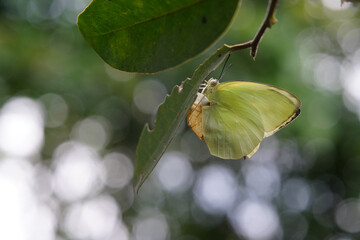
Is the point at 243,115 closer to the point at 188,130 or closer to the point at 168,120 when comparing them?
the point at 168,120

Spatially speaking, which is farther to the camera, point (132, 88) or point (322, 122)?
point (132, 88)

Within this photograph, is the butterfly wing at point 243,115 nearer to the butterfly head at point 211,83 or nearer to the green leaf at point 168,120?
the butterfly head at point 211,83

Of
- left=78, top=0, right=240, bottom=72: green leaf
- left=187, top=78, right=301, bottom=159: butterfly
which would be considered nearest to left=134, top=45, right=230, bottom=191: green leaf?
left=78, top=0, right=240, bottom=72: green leaf

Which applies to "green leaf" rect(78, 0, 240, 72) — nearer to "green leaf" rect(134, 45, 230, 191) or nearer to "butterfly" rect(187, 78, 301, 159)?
"green leaf" rect(134, 45, 230, 191)

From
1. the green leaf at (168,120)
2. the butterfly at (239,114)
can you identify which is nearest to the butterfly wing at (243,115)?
the butterfly at (239,114)

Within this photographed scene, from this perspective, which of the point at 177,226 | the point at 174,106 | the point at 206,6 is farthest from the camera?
the point at 177,226

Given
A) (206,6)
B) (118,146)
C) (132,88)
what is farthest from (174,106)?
(118,146)

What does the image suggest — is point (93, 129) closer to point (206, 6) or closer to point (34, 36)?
point (34, 36)

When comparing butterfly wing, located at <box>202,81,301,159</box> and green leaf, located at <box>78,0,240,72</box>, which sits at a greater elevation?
green leaf, located at <box>78,0,240,72</box>
